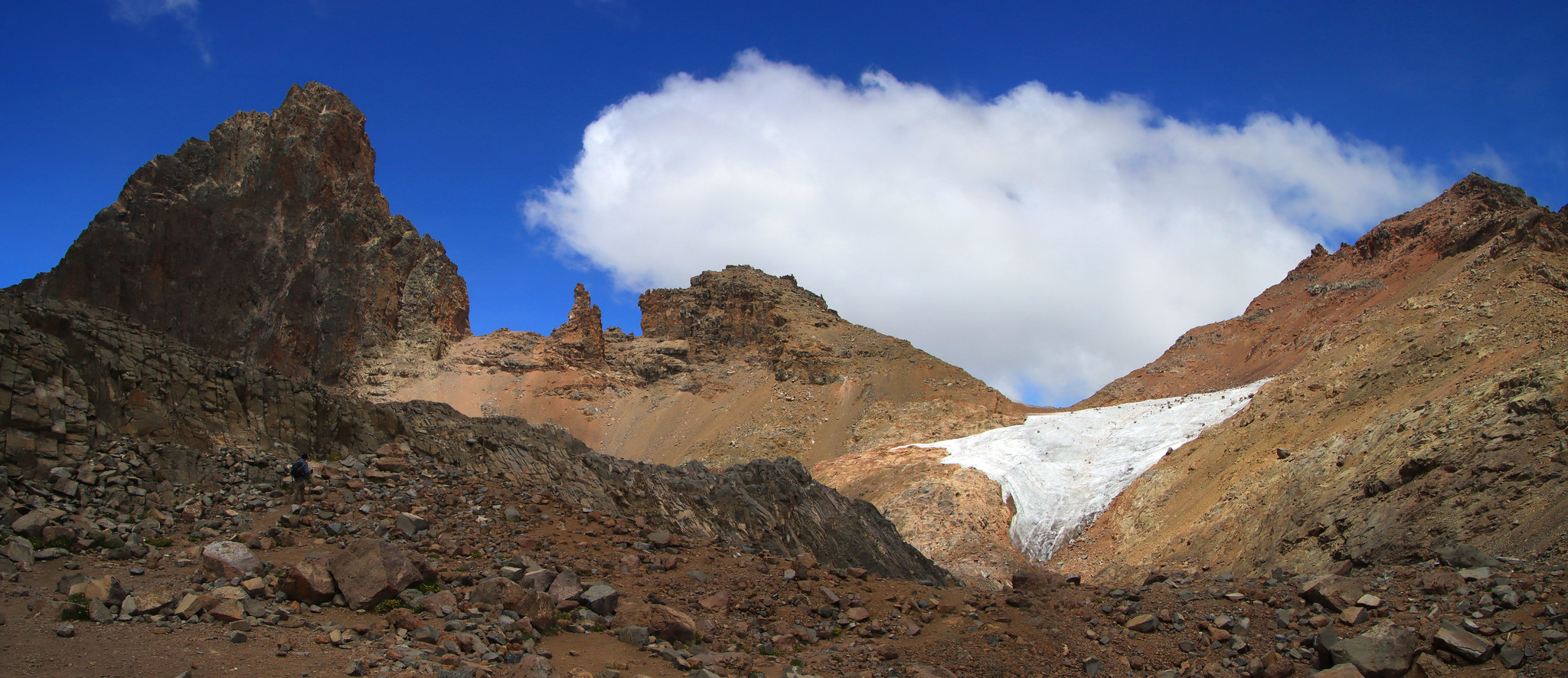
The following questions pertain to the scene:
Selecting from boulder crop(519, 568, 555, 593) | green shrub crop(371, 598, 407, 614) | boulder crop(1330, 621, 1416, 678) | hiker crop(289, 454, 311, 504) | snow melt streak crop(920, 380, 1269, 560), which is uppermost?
snow melt streak crop(920, 380, 1269, 560)

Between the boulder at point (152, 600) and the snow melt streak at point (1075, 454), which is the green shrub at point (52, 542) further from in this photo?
the snow melt streak at point (1075, 454)

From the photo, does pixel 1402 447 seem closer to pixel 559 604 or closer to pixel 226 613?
pixel 559 604

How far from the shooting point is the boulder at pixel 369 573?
11.2 m

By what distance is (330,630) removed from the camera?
Result: 33.4 feet

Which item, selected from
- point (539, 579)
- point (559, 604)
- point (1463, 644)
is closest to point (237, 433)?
point (539, 579)

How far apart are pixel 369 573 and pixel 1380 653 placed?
48.0 ft

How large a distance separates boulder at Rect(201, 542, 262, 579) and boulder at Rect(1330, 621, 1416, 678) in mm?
15863

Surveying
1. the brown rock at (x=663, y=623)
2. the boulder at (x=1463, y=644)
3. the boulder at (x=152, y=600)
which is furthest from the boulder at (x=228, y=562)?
the boulder at (x=1463, y=644)

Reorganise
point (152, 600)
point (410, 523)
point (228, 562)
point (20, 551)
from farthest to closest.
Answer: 1. point (410, 523)
2. point (228, 562)
3. point (20, 551)
4. point (152, 600)

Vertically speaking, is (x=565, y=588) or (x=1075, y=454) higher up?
(x=1075, y=454)

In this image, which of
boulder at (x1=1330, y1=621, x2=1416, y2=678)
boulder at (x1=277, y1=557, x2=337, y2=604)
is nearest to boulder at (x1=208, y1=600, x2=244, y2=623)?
boulder at (x1=277, y1=557, x2=337, y2=604)

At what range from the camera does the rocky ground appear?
9789 mm

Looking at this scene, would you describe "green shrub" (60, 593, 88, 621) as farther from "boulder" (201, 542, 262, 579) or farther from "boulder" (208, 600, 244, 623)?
"boulder" (201, 542, 262, 579)

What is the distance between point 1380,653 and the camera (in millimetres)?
11531
